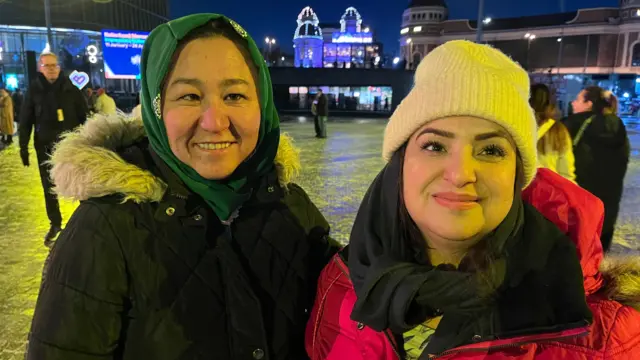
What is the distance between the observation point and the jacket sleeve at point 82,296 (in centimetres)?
126

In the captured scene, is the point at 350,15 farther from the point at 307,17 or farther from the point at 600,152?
the point at 600,152

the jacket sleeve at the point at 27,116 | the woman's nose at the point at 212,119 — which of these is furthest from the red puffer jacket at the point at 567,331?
the jacket sleeve at the point at 27,116

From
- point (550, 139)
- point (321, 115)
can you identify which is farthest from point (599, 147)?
point (321, 115)

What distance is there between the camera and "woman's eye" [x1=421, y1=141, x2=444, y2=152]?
1.24 meters

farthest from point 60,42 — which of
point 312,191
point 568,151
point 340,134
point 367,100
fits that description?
point 568,151

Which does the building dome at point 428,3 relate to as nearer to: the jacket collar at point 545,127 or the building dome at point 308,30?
the building dome at point 308,30

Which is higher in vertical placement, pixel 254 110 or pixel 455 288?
pixel 254 110

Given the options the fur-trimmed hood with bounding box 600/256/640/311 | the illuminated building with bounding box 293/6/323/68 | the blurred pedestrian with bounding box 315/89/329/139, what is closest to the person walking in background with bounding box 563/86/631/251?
the fur-trimmed hood with bounding box 600/256/640/311

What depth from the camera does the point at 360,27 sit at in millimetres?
81625

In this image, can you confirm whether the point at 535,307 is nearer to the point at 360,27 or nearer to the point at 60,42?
the point at 60,42

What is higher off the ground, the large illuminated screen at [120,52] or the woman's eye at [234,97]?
the large illuminated screen at [120,52]

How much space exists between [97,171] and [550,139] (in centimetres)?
380

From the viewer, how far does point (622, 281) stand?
1.30m

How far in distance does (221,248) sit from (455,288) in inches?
26.5
